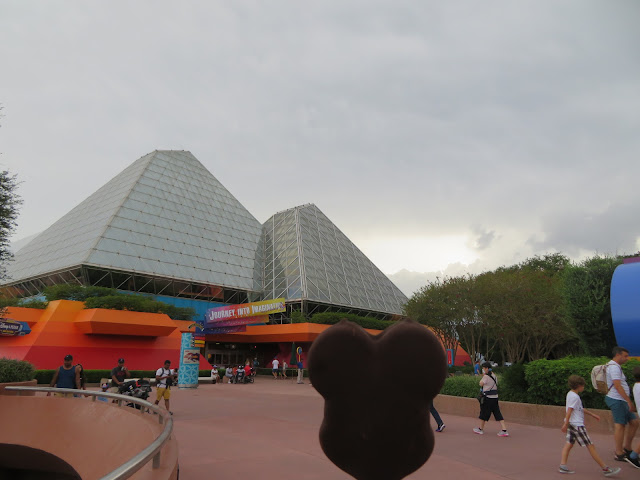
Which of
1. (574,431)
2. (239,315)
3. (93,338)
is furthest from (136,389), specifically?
(93,338)

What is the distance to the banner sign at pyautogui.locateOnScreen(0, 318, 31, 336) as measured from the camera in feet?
79.1

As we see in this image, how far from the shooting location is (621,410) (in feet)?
21.7

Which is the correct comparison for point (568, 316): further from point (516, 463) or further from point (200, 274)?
point (200, 274)

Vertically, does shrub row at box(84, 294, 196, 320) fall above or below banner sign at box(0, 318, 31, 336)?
above

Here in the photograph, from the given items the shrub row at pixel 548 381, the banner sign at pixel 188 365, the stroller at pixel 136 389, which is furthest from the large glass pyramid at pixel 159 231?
the shrub row at pixel 548 381

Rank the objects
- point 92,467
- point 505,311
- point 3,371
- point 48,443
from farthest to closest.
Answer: point 505,311
point 3,371
point 48,443
point 92,467

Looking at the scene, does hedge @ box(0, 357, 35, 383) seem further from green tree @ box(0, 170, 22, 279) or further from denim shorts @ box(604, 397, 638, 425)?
denim shorts @ box(604, 397, 638, 425)

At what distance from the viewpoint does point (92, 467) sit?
24.3 ft

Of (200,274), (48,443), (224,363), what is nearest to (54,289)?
(200,274)

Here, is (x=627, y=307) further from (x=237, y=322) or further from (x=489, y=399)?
(x=237, y=322)

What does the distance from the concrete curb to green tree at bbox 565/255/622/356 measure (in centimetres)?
557

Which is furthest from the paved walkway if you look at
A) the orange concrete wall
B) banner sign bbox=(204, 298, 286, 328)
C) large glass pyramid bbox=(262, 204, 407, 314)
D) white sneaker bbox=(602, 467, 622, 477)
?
large glass pyramid bbox=(262, 204, 407, 314)

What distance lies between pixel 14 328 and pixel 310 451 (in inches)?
959

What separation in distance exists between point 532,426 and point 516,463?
4.75m
